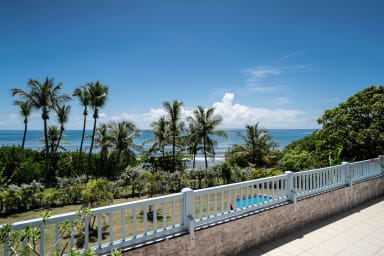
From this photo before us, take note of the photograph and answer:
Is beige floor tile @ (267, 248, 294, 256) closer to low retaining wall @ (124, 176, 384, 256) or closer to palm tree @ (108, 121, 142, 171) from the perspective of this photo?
low retaining wall @ (124, 176, 384, 256)

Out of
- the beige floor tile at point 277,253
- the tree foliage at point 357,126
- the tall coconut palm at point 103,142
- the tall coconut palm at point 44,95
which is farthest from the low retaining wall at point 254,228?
the tall coconut palm at point 103,142

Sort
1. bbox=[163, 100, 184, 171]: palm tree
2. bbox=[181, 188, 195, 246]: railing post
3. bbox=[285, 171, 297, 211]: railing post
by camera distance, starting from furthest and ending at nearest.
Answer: bbox=[163, 100, 184, 171]: palm tree < bbox=[285, 171, 297, 211]: railing post < bbox=[181, 188, 195, 246]: railing post

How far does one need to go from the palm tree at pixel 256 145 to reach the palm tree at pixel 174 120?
14.3ft

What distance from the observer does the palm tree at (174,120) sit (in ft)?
47.7

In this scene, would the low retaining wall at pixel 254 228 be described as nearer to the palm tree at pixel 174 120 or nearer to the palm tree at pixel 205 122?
the palm tree at pixel 205 122

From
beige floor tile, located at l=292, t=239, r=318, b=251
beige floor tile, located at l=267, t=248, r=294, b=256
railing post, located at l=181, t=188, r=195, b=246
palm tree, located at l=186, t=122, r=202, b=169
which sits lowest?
beige floor tile, located at l=267, t=248, r=294, b=256

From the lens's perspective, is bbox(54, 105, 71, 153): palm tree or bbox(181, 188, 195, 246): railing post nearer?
bbox(181, 188, 195, 246): railing post

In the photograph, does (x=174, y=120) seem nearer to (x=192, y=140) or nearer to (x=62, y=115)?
(x=192, y=140)

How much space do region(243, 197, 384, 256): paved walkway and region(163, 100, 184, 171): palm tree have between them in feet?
34.7

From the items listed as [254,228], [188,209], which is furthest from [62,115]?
[254,228]

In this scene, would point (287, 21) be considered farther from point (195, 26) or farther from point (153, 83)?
point (153, 83)

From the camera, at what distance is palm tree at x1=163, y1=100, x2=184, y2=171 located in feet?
47.7

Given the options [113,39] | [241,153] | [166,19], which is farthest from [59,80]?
[241,153]

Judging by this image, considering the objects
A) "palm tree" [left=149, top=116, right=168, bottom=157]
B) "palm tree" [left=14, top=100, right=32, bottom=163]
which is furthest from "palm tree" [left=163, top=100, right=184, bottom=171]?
"palm tree" [left=14, top=100, right=32, bottom=163]
